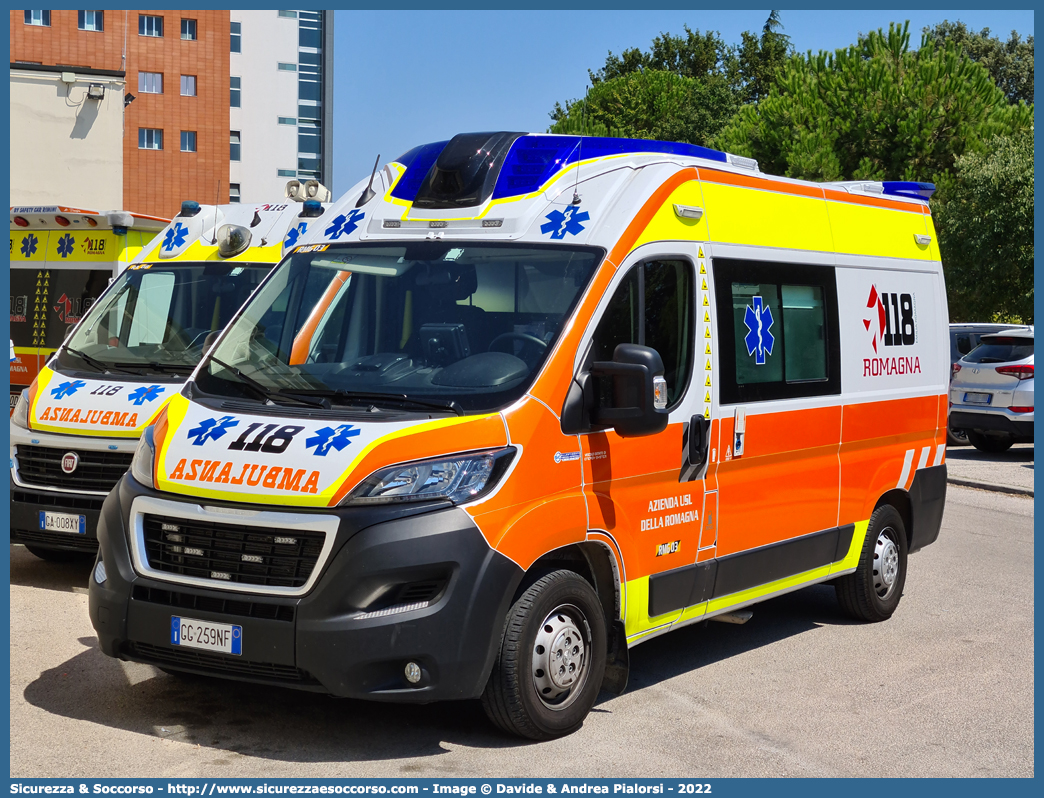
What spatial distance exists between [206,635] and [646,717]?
2.07m

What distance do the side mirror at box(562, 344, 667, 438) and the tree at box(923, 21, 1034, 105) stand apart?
Result: 221 feet

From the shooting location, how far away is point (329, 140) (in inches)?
2862

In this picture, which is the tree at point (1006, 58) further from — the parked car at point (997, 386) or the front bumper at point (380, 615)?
the front bumper at point (380, 615)

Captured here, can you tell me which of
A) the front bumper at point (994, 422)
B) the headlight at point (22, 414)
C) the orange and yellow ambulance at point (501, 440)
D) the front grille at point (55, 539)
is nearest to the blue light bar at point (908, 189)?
the orange and yellow ambulance at point (501, 440)

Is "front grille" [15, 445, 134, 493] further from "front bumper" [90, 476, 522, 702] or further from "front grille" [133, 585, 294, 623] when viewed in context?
"front bumper" [90, 476, 522, 702]

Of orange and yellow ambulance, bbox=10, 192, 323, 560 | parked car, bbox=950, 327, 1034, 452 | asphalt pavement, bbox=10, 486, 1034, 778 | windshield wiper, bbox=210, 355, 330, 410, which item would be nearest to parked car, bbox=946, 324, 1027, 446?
parked car, bbox=950, 327, 1034, 452

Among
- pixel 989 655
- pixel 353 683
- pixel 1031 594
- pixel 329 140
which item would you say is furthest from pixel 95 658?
pixel 329 140

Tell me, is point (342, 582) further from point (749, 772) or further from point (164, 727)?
point (749, 772)

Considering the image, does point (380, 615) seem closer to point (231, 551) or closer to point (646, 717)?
point (231, 551)

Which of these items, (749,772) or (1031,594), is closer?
(749,772)

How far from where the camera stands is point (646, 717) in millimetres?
5980

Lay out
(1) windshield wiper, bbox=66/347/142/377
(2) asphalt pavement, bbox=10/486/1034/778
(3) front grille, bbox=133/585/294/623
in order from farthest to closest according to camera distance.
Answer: (1) windshield wiper, bbox=66/347/142/377 < (2) asphalt pavement, bbox=10/486/1034/778 < (3) front grille, bbox=133/585/294/623

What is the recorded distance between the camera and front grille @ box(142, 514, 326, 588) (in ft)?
16.7
